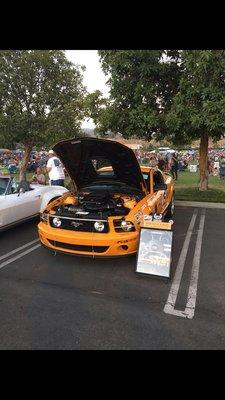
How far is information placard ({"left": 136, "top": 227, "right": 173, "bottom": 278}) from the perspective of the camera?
4.21 meters

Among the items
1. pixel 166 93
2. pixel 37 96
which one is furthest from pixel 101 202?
pixel 37 96

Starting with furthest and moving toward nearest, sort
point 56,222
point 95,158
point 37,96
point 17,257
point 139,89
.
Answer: point 37,96
point 139,89
point 95,158
point 17,257
point 56,222

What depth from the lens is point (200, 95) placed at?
341 inches

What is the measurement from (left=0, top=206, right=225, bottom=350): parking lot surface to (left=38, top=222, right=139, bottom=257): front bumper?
297 millimetres

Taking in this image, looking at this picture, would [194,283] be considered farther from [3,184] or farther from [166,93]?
[166,93]

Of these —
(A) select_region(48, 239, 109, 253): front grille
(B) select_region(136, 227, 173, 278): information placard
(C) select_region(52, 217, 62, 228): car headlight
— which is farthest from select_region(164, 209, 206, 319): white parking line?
(C) select_region(52, 217, 62, 228): car headlight

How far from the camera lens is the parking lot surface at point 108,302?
2.97 m

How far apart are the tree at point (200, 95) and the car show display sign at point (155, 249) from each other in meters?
5.08

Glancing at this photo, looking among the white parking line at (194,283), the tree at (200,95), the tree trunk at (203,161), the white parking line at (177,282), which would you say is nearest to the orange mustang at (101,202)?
the white parking line at (177,282)

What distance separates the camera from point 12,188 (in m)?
6.45

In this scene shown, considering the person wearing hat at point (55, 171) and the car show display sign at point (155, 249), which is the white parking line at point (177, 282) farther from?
the person wearing hat at point (55, 171)

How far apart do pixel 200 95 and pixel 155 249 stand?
5.97 metres

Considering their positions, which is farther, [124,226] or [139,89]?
[139,89]
